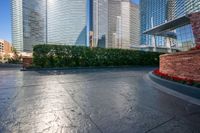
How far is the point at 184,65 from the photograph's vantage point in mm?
7273

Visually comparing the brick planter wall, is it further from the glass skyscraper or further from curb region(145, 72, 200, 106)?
the glass skyscraper

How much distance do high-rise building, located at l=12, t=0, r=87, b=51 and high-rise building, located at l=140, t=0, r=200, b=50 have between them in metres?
27.5

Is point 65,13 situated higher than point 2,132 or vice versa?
point 65,13

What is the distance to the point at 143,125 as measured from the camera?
3.48m

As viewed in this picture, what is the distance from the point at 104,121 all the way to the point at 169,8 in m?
71.2

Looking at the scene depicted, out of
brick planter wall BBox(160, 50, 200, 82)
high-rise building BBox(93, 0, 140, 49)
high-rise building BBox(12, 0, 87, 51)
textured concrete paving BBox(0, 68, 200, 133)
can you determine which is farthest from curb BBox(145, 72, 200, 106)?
high-rise building BBox(93, 0, 140, 49)

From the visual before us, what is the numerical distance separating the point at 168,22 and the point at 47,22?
5474cm

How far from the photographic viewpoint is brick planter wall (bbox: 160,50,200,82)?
655cm

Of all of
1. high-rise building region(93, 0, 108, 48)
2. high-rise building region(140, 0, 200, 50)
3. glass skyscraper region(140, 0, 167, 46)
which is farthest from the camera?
high-rise building region(93, 0, 108, 48)

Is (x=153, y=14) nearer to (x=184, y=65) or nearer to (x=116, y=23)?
(x=116, y=23)

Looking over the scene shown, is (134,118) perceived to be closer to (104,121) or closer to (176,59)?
(104,121)

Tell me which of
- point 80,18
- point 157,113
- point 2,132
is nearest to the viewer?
point 2,132

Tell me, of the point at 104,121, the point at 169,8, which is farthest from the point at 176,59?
the point at 169,8

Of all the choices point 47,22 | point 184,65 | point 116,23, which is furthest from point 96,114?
point 116,23
